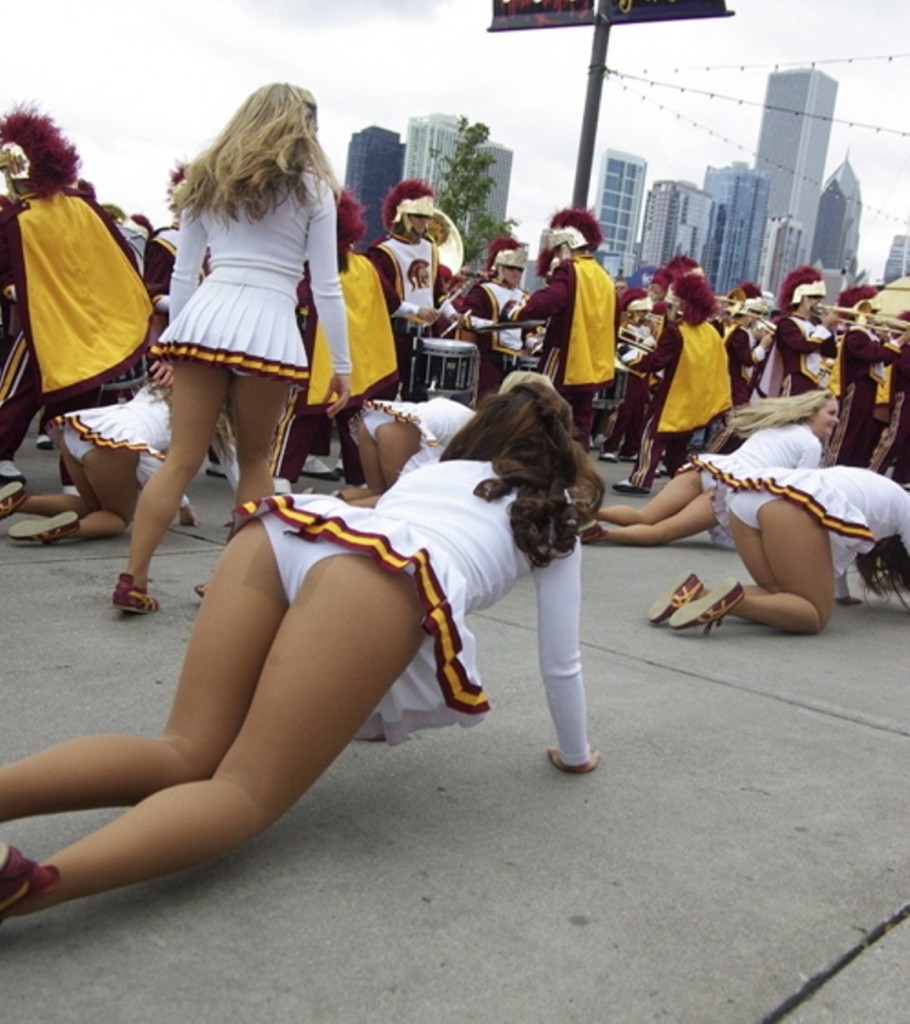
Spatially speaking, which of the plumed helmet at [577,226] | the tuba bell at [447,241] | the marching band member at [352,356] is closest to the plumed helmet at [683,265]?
the plumed helmet at [577,226]

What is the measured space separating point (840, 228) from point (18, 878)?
36.6 meters

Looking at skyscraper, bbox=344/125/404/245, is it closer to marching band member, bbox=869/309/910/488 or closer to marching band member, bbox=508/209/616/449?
marching band member, bbox=869/309/910/488

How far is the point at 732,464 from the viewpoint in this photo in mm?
4863

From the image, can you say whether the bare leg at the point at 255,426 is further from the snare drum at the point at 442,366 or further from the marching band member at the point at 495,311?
the marching band member at the point at 495,311

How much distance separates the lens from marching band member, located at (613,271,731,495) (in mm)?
8805

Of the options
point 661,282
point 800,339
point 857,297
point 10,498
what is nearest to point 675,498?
point 10,498

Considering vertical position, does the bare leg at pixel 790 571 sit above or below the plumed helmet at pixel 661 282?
below

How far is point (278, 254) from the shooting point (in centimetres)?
382

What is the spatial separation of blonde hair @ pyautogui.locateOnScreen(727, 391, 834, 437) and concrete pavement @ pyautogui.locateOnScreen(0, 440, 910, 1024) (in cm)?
174

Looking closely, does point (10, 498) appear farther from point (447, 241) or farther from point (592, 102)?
point (592, 102)

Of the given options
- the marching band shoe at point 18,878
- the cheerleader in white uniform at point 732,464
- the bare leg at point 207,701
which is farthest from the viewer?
the cheerleader in white uniform at point 732,464

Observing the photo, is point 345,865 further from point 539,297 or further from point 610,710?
point 539,297

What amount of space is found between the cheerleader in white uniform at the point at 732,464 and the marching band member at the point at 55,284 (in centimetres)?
267

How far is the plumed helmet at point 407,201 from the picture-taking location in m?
8.25
